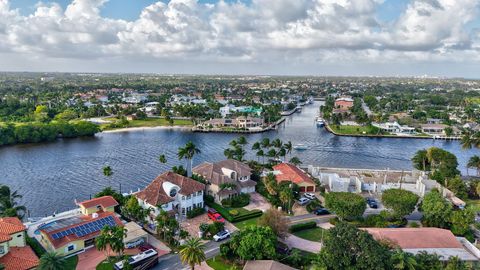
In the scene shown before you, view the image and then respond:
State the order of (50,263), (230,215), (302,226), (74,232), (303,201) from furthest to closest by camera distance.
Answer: (303,201) → (230,215) → (302,226) → (74,232) → (50,263)

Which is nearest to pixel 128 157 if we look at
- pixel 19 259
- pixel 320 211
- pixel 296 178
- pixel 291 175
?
pixel 291 175

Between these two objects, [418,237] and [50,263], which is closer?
[50,263]

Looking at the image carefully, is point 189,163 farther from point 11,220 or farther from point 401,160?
point 401,160

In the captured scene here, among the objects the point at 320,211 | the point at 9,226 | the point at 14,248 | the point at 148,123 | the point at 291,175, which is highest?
the point at 9,226

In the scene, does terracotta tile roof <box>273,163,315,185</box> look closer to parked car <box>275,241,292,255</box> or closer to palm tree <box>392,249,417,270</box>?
parked car <box>275,241,292,255</box>

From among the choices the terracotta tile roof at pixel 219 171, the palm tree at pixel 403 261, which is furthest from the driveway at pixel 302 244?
the terracotta tile roof at pixel 219 171

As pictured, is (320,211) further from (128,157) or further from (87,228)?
(128,157)

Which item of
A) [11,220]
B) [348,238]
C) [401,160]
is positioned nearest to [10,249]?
[11,220]
